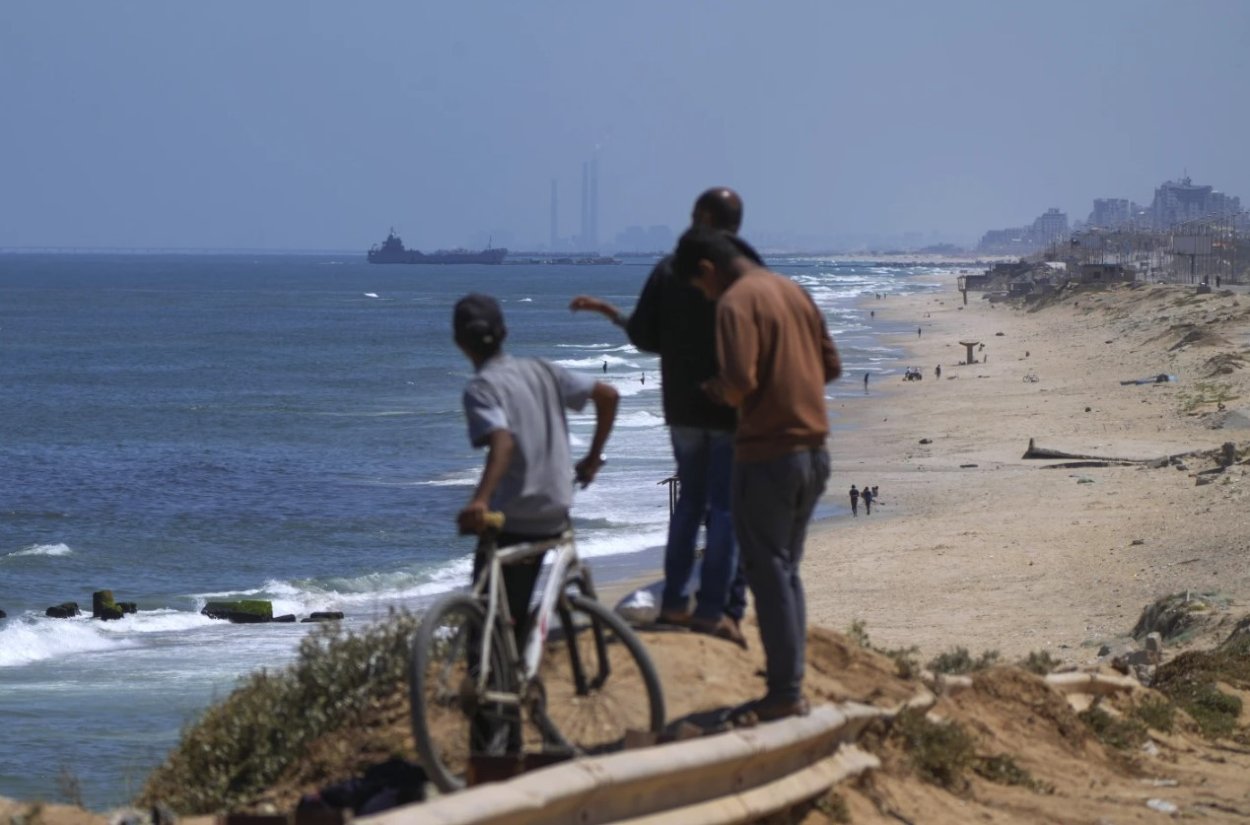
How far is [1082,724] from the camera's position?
27.2ft

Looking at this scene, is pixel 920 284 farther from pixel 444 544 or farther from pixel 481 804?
pixel 481 804

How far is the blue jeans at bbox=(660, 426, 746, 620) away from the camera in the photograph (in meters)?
7.02

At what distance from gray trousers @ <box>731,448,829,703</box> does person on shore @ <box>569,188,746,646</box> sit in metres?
0.86

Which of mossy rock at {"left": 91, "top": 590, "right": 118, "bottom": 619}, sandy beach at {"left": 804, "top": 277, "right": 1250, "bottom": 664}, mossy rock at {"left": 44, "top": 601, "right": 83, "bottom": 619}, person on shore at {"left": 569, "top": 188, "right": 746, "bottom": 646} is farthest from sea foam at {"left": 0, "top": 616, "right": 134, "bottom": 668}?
person on shore at {"left": 569, "top": 188, "right": 746, "bottom": 646}

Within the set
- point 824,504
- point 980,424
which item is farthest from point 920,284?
point 824,504

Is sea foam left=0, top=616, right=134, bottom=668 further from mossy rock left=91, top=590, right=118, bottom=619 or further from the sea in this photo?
mossy rock left=91, top=590, right=118, bottom=619

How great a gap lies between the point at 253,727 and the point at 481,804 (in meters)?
1.98

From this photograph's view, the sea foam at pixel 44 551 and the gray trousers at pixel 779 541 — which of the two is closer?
the gray trousers at pixel 779 541

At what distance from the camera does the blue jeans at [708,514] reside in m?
7.02

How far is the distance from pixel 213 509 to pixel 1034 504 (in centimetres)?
1672

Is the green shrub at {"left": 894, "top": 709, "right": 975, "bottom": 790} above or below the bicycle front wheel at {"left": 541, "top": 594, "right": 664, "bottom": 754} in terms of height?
below

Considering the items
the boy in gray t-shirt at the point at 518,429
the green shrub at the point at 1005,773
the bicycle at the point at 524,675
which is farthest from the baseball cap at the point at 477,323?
the green shrub at the point at 1005,773

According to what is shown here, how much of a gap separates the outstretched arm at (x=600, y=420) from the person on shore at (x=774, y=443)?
0.38 m

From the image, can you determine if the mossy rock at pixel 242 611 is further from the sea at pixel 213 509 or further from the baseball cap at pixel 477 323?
the baseball cap at pixel 477 323
